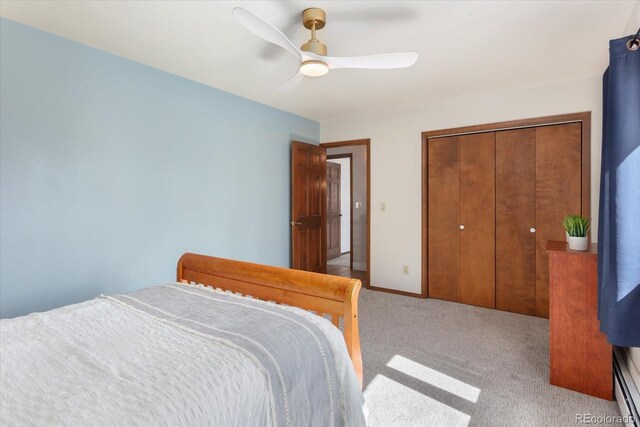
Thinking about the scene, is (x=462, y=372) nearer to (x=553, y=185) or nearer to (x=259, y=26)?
(x=553, y=185)

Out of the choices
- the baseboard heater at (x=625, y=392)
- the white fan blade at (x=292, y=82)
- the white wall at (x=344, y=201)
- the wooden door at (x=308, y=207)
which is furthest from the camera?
the white wall at (x=344, y=201)

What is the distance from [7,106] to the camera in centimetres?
211

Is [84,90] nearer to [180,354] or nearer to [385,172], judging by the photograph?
[180,354]

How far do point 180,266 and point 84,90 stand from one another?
59.4 inches

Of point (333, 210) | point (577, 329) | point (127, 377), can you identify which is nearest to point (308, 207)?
point (333, 210)

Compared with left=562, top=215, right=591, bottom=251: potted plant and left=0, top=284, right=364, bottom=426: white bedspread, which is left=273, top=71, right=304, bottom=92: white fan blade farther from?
left=562, top=215, right=591, bottom=251: potted plant

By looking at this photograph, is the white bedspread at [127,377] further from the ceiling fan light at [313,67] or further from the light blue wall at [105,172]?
the ceiling fan light at [313,67]

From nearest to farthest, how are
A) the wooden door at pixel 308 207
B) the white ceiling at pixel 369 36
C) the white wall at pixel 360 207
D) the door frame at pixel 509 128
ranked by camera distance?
the white ceiling at pixel 369 36
the door frame at pixel 509 128
the wooden door at pixel 308 207
the white wall at pixel 360 207

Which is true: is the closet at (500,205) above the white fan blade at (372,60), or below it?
below

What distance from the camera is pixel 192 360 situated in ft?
3.56

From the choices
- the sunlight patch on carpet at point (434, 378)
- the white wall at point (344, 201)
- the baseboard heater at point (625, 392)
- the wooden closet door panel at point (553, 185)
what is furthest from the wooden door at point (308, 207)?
the baseboard heater at point (625, 392)

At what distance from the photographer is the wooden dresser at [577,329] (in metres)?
1.99

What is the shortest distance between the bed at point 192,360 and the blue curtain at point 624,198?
1265 mm

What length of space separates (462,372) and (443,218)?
6.48 ft
